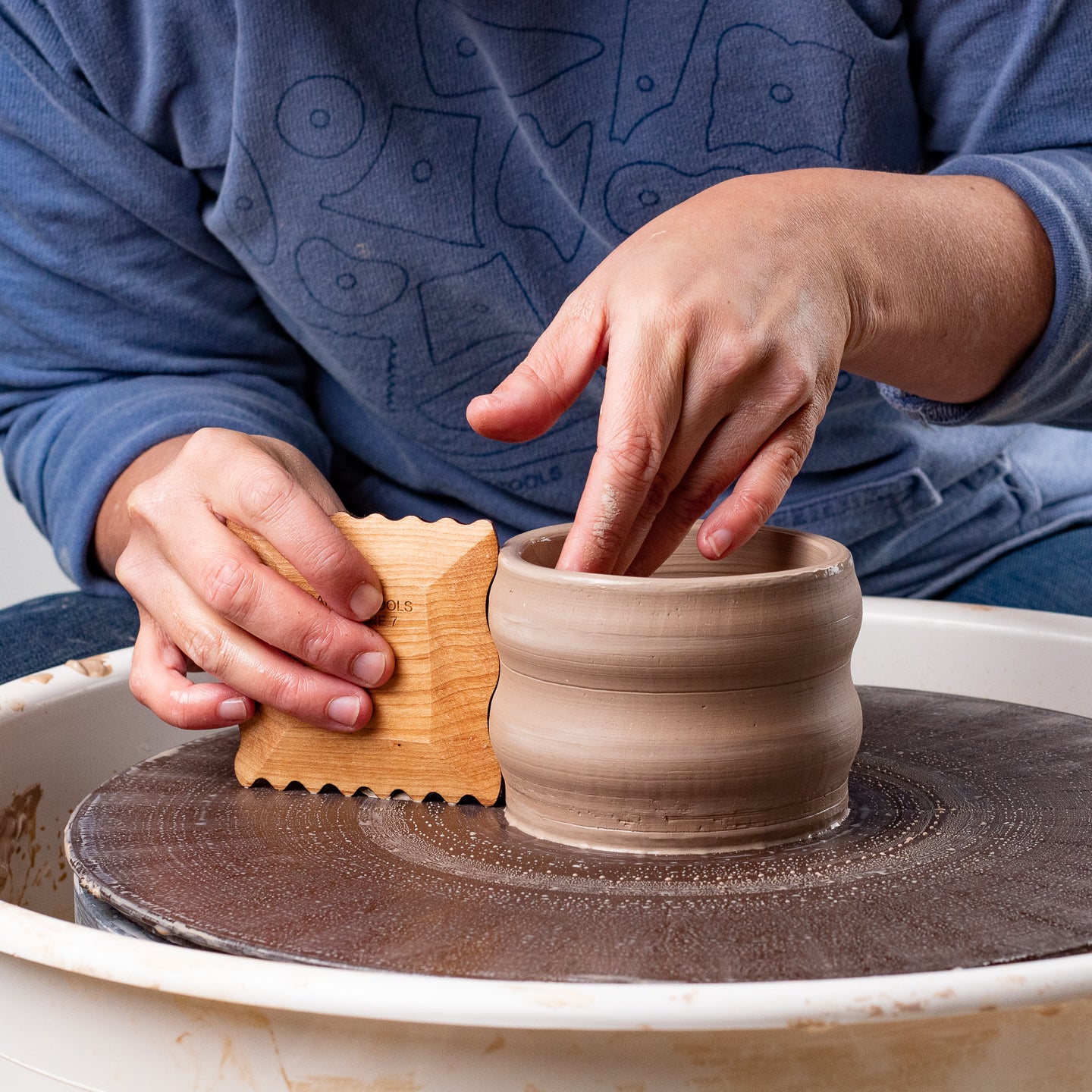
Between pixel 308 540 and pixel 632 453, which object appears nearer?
pixel 632 453

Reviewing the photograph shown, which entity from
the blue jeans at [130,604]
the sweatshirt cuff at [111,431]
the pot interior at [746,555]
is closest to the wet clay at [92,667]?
the blue jeans at [130,604]

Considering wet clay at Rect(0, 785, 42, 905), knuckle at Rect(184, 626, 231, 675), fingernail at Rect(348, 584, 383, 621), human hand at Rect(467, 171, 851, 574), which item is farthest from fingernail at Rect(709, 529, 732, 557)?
wet clay at Rect(0, 785, 42, 905)

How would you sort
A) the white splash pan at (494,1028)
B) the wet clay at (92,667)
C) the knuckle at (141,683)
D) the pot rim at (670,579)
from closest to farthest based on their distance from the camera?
the white splash pan at (494,1028) < the pot rim at (670,579) < the knuckle at (141,683) < the wet clay at (92,667)

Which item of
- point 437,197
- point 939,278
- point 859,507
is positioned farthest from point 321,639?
point 859,507

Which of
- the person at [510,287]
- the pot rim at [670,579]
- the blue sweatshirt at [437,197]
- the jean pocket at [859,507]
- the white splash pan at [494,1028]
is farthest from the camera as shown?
the jean pocket at [859,507]

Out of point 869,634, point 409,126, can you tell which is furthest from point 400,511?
point 869,634

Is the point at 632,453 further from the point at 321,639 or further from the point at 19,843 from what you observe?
the point at 19,843

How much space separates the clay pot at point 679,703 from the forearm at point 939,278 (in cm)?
22

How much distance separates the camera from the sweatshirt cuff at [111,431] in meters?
1.14

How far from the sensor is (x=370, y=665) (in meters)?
0.73

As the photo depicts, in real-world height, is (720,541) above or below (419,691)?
above

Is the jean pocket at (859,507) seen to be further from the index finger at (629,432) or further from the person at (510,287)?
the index finger at (629,432)

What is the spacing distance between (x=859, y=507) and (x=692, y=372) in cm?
65

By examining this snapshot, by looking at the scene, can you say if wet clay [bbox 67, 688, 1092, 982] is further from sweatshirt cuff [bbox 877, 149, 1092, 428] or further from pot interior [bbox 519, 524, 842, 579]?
sweatshirt cuff [bbox 877, 149, 1092, 428]
